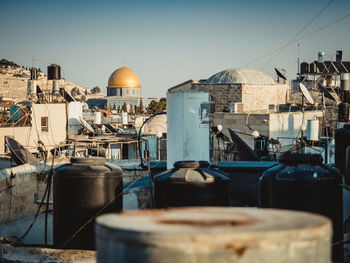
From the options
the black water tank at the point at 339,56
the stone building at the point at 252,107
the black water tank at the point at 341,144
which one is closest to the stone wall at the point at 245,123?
the stone building at the point at 252,107

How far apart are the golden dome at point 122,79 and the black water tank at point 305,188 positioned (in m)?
90.2

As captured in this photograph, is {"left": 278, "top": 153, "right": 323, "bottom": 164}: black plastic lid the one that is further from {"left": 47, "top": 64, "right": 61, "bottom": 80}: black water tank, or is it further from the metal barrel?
{"left": 47, "top": 64, "right": 61, "bottom": 80}: black water tank

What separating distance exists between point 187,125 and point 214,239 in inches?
203

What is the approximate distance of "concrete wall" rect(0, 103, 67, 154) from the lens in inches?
1136

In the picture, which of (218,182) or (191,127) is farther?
(191,127)

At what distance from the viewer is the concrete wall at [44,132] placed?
94.6ft

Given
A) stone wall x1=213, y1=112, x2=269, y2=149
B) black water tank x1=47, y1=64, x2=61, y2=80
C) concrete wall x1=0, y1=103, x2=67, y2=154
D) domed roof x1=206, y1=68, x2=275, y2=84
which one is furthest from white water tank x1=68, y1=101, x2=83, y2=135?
stone wall x1=213, y1=112, x2=269, y2=149

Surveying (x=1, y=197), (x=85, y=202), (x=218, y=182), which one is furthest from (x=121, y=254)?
(x=1, y=197)

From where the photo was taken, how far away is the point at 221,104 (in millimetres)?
28750

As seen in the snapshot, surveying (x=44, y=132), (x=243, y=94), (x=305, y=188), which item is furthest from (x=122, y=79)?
(x=305, y=188)

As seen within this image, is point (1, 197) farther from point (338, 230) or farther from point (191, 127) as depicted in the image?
point (338, 230)

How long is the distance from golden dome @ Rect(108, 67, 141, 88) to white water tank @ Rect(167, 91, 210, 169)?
88124 millimetres

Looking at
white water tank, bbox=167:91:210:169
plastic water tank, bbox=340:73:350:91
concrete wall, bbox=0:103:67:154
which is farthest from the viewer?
concrete wall, bbox=0:103:67:154

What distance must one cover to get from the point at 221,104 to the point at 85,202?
74.7ft
